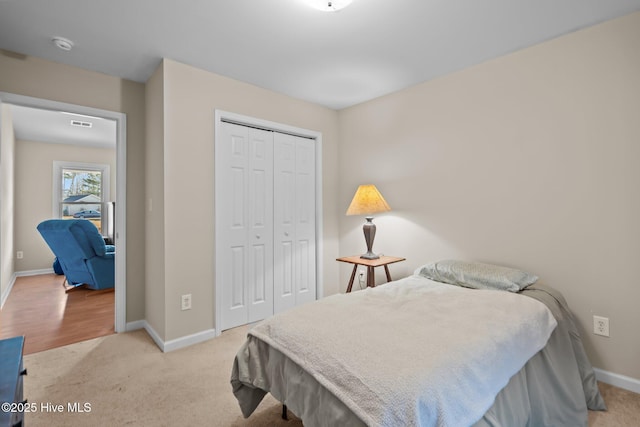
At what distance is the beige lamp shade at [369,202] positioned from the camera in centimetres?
313

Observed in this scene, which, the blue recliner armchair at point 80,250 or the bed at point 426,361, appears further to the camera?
the blue recliner armchair at point 80,250

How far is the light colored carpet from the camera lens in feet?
5.76

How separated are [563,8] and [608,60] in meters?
0.49

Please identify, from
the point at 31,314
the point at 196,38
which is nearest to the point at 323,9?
the point at 196,38

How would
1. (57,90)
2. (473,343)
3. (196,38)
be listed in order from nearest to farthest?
(473,343), (196,38), (57,90)

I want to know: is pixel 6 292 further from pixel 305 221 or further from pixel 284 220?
pixel 305 221

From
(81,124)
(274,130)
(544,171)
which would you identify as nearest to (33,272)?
(81,124)

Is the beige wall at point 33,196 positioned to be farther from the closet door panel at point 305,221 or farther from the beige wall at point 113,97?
the closet door panel at point 305,221

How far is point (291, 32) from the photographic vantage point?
2199mm

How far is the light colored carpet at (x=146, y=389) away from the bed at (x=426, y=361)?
0.81 feet

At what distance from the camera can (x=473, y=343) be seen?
1.31 metres

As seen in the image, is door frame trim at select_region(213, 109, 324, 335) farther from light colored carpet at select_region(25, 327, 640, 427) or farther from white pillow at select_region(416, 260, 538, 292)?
white pillow at select_region(416, 260, 538, 292)


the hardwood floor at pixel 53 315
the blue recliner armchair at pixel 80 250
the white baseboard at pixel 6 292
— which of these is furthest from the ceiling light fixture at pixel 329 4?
the white baseboard at pixel 6 292

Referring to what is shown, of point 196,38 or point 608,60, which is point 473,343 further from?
point 196,38
